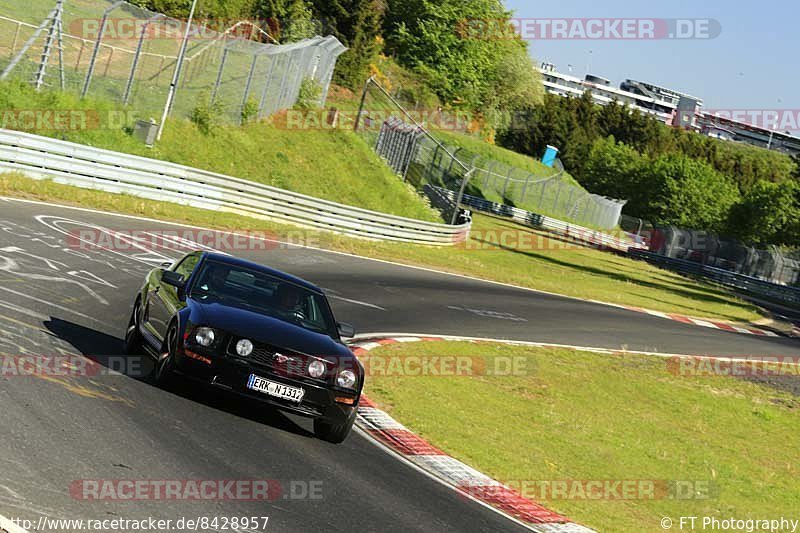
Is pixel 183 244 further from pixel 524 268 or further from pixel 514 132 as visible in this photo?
pixel 514 132

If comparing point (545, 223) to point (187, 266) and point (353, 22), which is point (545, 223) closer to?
point (353, 22)

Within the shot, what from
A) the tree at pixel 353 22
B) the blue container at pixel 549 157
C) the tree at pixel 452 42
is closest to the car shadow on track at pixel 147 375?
the tree at pixel 353 22

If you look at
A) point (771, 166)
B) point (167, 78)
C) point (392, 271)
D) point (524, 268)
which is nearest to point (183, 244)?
point (392, 271)

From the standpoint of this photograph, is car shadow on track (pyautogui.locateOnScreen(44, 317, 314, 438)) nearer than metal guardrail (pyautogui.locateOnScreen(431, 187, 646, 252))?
Yes

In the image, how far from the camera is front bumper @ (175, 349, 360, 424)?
30.3 ft

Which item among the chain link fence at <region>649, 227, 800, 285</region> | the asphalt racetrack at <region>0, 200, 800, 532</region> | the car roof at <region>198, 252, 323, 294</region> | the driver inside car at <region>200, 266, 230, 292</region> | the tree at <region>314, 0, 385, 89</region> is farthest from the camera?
the chain link fence at <region>649, 227, 800, 285</region>

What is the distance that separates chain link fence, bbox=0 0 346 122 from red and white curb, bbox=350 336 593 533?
18.8 meters

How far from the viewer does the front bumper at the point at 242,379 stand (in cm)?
925

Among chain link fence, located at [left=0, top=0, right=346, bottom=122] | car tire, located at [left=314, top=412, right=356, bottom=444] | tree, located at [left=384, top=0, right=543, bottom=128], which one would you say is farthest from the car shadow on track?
tree, located at [left=384, top=0, right=543, bottom=128]

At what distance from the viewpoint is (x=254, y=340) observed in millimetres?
9375

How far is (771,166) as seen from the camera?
15112 centimetres

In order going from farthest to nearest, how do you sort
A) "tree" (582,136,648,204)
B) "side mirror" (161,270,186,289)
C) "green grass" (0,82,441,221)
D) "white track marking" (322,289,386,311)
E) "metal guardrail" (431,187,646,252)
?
"tree" (582,136,648,204) < "metal guardrail" (431,187,646,252) < "green grass" (0,82,441,221) < "white track marking" (322,289,386,311) < "side mirror" (161,270,186,289)

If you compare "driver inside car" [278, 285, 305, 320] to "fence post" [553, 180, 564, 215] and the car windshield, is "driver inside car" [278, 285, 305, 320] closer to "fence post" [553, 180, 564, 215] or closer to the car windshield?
the car windshield

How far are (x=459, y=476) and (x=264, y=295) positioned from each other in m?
2.72
